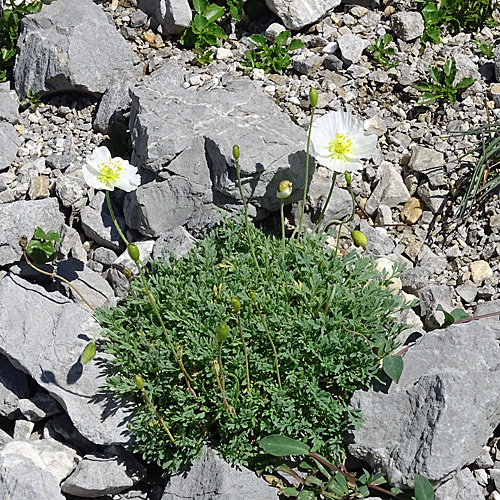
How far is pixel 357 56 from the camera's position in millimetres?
5262

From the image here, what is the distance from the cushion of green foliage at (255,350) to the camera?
139 inches

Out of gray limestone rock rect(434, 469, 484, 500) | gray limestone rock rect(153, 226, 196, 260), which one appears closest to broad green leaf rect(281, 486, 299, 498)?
gray limestone rock rect(434, 469, 484, 500)

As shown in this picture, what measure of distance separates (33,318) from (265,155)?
5.39ft

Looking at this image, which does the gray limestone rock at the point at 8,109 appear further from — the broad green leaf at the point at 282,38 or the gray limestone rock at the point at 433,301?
the gray limestone rock at the point at 433,301

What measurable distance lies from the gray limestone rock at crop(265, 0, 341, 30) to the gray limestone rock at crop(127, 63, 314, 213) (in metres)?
1.08

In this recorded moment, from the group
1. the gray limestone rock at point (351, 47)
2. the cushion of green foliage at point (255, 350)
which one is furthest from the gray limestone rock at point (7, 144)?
the gray limestone rock at point (351, 47)

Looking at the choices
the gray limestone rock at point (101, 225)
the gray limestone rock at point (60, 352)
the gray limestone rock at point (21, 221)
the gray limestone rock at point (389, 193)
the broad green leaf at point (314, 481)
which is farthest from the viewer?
the gray limestone rock at point (389, 193)

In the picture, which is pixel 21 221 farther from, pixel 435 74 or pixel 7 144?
pixel 435 74

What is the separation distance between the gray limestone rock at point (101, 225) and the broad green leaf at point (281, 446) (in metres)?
1.78

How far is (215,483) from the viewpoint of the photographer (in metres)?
3.37

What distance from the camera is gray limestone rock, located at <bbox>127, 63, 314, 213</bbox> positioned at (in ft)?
14.1

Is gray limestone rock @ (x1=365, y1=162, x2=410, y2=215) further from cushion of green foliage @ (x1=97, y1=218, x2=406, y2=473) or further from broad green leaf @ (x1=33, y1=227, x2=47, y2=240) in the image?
broad green leaf @ (x1=33, y1=227, x2=47, y2=240)

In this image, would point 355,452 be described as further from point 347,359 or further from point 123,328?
point 123,328

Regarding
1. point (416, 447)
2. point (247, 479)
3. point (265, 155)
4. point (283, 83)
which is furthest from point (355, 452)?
point (283, 83)
